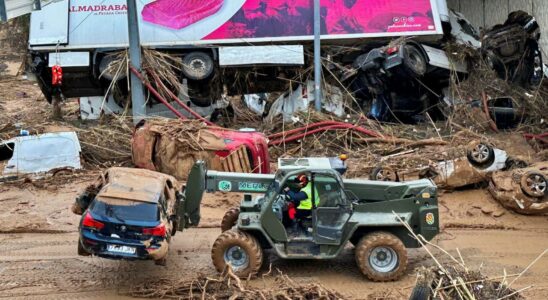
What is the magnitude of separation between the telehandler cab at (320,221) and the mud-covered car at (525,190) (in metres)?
3.50

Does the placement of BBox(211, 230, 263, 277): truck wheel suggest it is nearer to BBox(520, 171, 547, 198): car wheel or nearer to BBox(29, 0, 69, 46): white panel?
BBox(520, 171, 547, 198): car wheel

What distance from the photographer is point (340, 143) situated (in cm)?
1579

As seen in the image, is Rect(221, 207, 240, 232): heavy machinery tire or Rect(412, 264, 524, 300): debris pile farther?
Rect(221, 207, 240, 232): heavy machinery tire

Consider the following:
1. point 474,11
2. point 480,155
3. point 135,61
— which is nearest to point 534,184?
point 480,155

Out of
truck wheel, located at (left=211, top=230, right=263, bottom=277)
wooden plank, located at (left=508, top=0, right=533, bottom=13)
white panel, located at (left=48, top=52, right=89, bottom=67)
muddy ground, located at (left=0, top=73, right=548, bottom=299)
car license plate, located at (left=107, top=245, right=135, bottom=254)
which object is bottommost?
muddy ground, located at (left=0, top=73, right=548, bottom=299)

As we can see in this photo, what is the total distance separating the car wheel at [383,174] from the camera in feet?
42.5

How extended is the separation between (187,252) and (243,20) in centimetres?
842

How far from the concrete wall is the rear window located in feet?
41.2

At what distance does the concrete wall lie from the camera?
17375 mm

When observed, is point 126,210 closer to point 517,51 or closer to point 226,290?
point 226,290

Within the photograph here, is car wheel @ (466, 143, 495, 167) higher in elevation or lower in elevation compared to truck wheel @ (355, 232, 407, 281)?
higher

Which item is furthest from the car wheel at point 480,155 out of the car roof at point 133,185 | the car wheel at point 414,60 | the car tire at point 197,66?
the car tire at point 197,66

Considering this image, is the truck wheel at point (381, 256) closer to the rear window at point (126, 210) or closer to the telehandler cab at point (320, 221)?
the telehandler cab at point (320, 221)

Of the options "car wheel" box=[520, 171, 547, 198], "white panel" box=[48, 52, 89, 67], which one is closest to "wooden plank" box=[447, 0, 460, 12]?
"car wheel" box=[520, 171, 547, 198]
